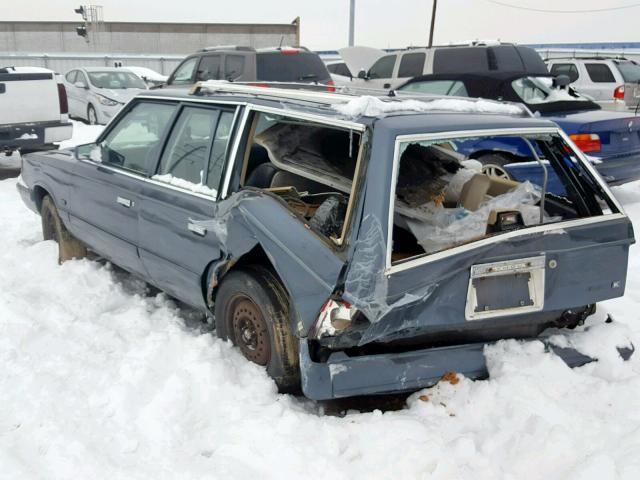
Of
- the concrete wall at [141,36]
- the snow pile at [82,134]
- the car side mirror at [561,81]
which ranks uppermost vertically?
the concrete wall at [141,36]

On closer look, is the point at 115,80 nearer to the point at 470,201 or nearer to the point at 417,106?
the point at 470,201

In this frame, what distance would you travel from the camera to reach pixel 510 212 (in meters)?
3.27

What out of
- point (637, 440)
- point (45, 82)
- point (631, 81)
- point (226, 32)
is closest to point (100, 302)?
point (637, 440)

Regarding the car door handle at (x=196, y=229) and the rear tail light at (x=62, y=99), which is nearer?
the car door handle at (x=196, y=229)

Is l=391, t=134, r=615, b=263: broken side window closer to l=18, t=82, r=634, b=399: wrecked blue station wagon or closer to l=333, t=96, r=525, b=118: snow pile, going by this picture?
l=18, t=82, r=634, b=399: wrecked blue station wagon

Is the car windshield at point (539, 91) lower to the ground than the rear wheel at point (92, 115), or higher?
higher

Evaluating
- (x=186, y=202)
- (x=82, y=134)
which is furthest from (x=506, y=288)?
(x=82, y=134)

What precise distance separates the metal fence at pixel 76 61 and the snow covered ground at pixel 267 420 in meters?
25.4

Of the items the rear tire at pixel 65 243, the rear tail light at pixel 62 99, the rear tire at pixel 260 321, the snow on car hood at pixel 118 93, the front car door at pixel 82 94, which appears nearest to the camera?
the rear tire at pixel 260 321

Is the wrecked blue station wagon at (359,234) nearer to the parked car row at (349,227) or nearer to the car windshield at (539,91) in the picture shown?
the parked car row at (349,227)

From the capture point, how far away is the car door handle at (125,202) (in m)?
4.29

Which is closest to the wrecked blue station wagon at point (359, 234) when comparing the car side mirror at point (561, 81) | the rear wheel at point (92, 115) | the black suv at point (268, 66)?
the car side mirror at point (561, 81)

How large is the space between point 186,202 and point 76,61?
29.4 metres

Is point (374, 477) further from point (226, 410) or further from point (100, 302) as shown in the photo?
point (100, 302)
